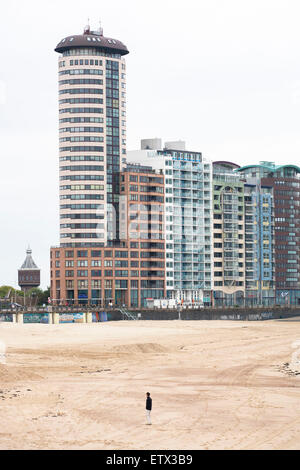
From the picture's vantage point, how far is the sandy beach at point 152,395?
1969 inches

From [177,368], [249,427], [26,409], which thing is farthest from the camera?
[177,368]

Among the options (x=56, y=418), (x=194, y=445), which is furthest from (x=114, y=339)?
(x=194, y=445)

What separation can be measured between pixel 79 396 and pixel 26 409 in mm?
7388

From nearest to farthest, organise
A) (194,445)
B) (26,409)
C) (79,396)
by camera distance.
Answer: (194,445) → (26,409) → (79,396)

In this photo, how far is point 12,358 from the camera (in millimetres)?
93500

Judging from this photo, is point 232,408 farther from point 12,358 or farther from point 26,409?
point 12,358

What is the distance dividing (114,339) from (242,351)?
25.3 m

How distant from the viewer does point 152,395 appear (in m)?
66.9

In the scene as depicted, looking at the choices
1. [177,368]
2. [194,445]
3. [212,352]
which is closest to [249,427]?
[194,445]

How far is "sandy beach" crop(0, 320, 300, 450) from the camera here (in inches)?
1969

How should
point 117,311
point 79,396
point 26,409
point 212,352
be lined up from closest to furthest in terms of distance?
point 26,409
point 79,396
point 212,352
point 117,311

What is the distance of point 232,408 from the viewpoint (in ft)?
198

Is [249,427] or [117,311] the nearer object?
[249,427]

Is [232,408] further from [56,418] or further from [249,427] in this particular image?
[56,418]
